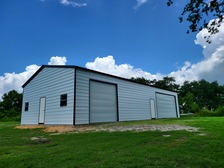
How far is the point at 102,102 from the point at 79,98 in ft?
7.61

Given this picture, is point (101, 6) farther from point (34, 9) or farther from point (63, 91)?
point (63, 91)

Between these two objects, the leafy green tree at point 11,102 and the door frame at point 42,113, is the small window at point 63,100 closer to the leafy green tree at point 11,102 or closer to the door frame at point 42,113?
the door frame at point 42,113

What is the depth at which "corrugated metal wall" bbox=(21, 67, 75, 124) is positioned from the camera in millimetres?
11867

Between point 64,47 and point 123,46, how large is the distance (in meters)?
5.94

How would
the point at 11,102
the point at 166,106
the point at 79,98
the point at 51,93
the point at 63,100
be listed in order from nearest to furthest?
1. the point at 79,98
2. the point at 63,100
3. the point at 51,93
4. the point at 166,106
5. the point at 11,102

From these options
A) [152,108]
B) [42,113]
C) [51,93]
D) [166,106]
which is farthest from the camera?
[166,106]

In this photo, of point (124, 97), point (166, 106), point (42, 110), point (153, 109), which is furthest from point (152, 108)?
point (42, 110)

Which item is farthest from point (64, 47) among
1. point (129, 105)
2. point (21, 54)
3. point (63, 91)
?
point (129, 105)

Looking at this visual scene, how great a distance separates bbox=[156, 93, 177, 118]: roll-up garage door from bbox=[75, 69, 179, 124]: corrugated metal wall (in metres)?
0.82

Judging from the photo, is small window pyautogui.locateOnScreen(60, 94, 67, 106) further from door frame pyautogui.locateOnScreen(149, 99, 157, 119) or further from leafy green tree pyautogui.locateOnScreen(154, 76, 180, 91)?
leafy green tree pyautogui.locateOnScreen(154, 76, 180, 91)

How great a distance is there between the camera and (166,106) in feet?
72.1

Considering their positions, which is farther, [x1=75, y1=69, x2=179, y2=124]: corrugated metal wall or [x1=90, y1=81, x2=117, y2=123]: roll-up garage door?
[x1=90, y1=81, x2=117, y2=123]: roll-up garage door

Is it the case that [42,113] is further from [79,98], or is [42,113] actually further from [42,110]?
[79,98]

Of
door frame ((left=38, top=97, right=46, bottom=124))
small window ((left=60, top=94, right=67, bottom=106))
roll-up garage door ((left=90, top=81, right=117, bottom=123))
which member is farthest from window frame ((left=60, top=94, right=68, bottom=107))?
door frame ((left=38, top=97, right=46, bottom=124))
